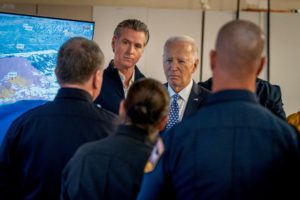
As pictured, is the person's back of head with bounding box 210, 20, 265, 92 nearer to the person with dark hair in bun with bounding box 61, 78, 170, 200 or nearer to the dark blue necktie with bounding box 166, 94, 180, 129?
the person with dark hair in bun with bounding box 61, 78, 170, 200

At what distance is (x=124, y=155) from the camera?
4.69 ft

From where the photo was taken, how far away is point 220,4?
4539 millimetres

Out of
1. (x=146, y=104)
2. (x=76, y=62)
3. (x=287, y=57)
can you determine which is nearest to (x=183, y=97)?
(x=76, y=62)

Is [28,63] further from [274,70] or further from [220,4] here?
[274,70]

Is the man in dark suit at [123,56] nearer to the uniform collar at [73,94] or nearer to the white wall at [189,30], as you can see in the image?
the uniform collar at [73,94]

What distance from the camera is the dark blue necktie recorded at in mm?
2395

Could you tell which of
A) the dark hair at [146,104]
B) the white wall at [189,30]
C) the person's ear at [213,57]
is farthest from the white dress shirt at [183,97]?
the white wall at [189,30]

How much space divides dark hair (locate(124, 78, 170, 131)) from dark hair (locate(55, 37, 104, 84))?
0.28 metres

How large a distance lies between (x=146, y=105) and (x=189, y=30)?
3149mm

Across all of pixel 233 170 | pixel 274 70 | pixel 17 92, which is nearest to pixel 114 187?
pixel 233 170

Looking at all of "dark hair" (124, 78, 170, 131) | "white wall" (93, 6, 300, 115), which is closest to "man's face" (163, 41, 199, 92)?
"dark hair" (124, 78, 170, 131)

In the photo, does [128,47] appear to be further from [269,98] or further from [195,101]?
[269,98]

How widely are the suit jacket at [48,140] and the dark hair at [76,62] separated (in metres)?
0.05

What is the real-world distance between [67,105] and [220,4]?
10.6 ft
